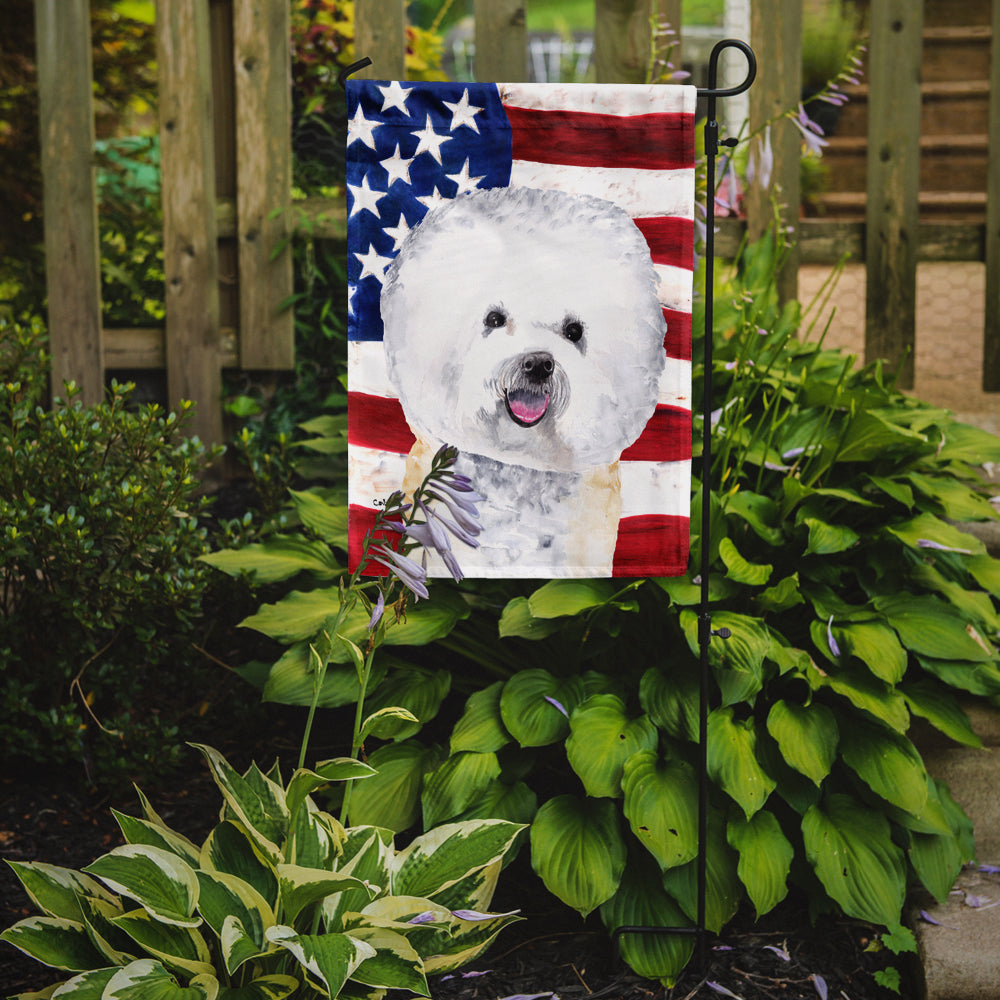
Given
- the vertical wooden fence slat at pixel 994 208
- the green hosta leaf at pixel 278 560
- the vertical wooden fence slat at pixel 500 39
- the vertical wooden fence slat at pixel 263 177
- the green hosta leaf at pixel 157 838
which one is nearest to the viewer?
the green hosta leaf at pixel 157 838

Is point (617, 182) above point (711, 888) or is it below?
above

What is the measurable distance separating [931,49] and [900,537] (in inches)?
207

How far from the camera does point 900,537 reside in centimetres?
221

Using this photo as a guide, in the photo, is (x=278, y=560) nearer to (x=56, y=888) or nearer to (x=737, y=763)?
(x=56, y=888)

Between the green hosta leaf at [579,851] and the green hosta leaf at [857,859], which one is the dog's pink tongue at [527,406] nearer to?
the green hosta leaf at [579,851]

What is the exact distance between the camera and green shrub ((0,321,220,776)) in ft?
7.38

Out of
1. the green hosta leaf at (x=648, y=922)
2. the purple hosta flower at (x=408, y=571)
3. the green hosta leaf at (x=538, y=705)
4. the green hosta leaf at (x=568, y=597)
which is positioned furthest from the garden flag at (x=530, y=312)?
the green hosta leaf at (x=648, y=922)

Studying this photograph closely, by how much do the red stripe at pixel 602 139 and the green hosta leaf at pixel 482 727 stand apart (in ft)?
3.57

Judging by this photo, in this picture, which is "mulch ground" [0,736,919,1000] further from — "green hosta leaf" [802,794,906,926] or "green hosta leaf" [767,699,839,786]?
"green hosta leaf" [767,699,839,786]

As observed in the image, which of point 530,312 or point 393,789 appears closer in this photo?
point 530,312

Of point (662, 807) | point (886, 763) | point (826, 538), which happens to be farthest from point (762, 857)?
point (826, 538)

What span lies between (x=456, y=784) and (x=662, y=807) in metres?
0.40

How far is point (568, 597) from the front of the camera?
2.09 metres

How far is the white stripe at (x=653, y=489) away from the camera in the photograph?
77.2 inches
